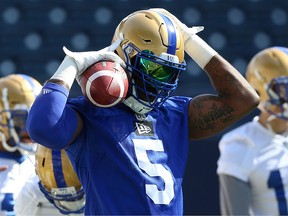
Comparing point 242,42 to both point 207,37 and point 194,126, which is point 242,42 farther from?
point 194,126

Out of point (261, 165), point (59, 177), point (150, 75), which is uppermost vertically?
point (150, 75)

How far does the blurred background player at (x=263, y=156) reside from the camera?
321cm

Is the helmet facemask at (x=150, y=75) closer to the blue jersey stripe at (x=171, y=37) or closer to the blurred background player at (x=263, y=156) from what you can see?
the blue jersey stripe at (x=171, y=37)

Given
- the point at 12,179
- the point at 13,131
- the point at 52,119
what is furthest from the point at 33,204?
the point at 52,119

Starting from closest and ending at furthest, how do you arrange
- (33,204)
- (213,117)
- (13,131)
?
(213,117) → (33,204) → (13,131)

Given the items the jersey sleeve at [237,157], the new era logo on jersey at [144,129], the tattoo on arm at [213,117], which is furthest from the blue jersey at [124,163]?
the jersey sleeve at [237,157]

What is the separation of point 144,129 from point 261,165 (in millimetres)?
1073

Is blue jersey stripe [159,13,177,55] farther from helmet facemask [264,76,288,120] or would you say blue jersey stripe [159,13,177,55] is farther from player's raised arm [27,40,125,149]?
helmet facemask [264,76,288,120]

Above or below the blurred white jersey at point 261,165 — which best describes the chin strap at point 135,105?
above

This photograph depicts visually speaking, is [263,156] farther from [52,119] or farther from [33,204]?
[52,119]

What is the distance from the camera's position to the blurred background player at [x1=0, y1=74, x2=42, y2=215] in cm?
318

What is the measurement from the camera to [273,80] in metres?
3.37

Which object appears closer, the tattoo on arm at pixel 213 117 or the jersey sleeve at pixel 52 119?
the jersey sleeve at pixel 52 119

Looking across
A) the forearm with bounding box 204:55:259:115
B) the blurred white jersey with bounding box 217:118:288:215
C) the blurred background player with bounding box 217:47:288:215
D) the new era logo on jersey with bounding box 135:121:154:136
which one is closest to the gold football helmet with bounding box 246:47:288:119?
the blurred background player with bounding box 217:47:288:215
